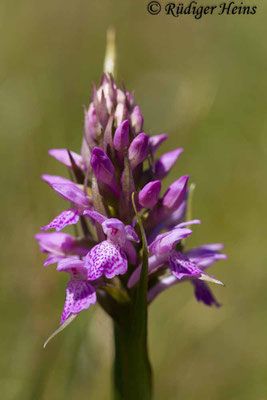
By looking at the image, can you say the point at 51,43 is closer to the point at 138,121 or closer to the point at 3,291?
the point at 3,291

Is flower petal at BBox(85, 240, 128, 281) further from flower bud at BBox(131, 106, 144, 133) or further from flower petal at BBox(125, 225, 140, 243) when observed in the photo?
flower bud at BBox(131, 106, 144, 133)

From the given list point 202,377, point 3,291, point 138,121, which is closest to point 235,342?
point 202,377

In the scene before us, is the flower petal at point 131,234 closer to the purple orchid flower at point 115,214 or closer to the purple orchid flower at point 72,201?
the purple orchid flower at point 115,214

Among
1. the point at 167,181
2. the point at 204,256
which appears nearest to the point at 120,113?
the point at 204,256

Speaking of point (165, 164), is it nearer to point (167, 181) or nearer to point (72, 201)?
point (72, 201)

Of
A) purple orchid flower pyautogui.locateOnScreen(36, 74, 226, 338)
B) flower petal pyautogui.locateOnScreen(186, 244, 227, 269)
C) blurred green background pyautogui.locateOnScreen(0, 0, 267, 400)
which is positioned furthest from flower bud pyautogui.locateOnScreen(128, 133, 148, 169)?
blurred green background pyautogui.locateOnScreen(0, 0, 267, 400)

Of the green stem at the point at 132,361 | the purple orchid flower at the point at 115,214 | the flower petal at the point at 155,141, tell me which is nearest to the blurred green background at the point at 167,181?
the green stem at the point at 132,361
